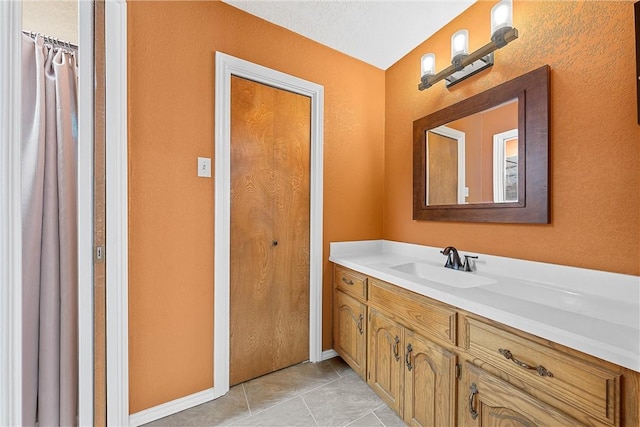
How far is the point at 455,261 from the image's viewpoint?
1.49 meters

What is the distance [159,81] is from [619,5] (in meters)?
2.08

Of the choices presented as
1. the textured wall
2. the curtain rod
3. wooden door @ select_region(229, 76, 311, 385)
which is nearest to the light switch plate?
wooden door @ select_region(229, 76, 311, 385)

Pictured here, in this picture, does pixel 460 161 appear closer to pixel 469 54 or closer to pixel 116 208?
pixel 469 54

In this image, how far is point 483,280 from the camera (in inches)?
51.6

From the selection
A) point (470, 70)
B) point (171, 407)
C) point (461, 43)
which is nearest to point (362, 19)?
point (461, 43)

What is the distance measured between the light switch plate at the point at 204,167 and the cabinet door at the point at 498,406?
158 centimetres

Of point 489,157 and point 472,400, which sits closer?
point 472,400

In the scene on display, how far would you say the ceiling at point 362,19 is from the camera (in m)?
1.56

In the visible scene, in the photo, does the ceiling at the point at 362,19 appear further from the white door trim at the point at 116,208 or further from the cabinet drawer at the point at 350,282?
the cabinet drawer at the point at 350,282

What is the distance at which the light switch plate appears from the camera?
1.50 metres

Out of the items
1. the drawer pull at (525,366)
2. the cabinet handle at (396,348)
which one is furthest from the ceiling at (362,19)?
the cabinet handle at (396,348)

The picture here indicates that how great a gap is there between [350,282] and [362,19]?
1749mm
